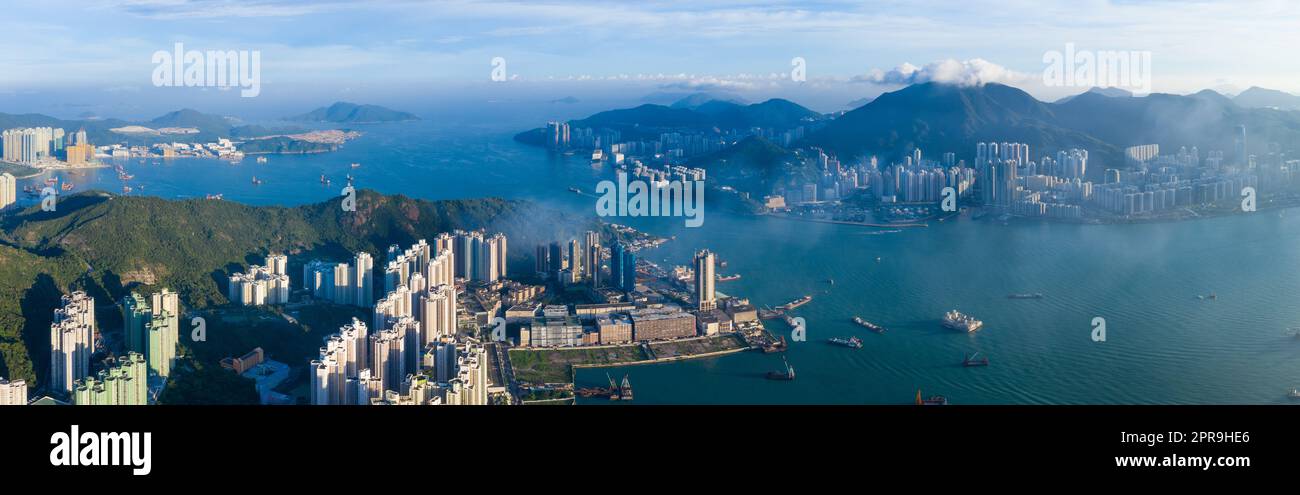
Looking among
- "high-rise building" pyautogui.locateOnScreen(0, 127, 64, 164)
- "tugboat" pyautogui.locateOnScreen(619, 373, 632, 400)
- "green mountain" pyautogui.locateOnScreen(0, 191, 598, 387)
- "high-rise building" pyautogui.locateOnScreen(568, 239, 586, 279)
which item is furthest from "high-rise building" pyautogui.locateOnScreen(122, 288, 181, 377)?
"high-rise building" pyautogui.locateOnScreen(0, 127, 64, 164)

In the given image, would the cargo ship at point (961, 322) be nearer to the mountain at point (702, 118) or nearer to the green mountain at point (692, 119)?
the green mountain at point (692, 119)

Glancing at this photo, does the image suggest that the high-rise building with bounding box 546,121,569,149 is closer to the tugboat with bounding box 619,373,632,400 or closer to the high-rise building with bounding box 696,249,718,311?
the high-rise building with bounding box 696,249,718,311

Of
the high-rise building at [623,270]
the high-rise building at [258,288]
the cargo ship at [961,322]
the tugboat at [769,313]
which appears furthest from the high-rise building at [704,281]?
the high-rise building at [258,288]

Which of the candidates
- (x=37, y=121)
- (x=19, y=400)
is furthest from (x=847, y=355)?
(x=37, y=121)

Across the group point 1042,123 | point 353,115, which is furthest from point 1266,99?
point 353,115

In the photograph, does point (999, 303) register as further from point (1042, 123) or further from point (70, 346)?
point (1042, 123)

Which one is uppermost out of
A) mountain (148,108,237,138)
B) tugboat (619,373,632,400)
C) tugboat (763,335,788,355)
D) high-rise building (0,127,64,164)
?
mountain (148,108,237,138)
